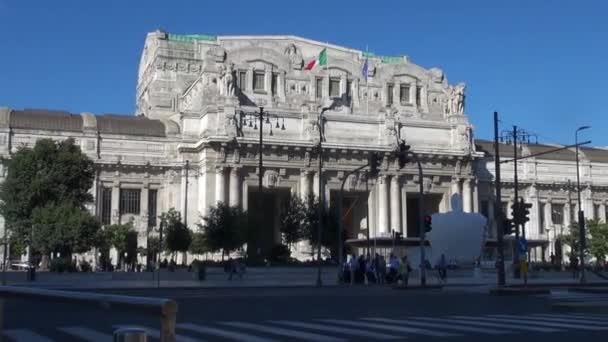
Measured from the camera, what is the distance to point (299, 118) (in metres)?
68.4

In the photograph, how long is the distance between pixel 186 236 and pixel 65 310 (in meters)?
53.3

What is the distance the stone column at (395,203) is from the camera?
69.9 m

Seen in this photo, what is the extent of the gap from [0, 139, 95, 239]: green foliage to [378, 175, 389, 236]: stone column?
2874 cm

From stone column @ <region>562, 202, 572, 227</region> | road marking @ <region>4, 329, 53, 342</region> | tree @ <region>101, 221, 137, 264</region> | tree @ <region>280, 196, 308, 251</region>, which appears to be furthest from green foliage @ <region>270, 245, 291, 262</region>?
Result: road marking @ <region>4, 329, 53, 342</region>

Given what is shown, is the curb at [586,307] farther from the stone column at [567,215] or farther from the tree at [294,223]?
the stone column at [567,215]

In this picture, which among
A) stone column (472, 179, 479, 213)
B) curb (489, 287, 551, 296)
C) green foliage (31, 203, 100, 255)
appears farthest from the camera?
stone column (472, 179, 479, 213)

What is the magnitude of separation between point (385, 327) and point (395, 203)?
187ft

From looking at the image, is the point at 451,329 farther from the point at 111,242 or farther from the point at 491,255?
the point at 491,255

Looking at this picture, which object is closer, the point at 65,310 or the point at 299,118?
the point at 65,310

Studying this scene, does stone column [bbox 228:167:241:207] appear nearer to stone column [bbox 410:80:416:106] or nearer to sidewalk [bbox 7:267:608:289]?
sidewalk [bbox 7:267:608:289]

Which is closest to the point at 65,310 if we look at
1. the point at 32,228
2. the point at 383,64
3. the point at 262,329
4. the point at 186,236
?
the point at 262,329

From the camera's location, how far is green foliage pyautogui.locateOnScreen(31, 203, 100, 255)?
4791 centimetres

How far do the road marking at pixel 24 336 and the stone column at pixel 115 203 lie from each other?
60.9 m

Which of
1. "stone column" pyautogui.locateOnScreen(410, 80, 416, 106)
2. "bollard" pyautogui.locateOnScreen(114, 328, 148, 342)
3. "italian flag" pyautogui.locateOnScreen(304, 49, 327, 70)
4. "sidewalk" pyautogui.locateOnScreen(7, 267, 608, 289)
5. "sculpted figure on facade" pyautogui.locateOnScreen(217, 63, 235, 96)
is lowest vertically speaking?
"sidewalk" pyautogui.locateOnScreen(7, 267, 608, 289)
